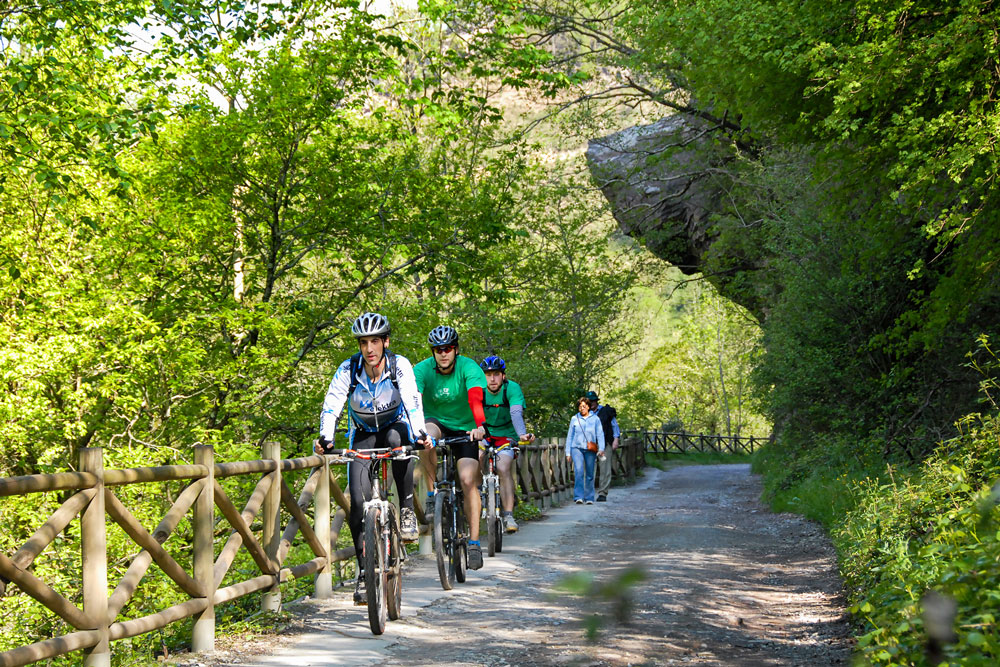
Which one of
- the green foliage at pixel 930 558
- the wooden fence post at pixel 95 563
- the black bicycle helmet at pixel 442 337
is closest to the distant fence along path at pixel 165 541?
the wooden fence post at pixel 95 563

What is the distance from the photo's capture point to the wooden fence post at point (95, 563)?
542 centimetres

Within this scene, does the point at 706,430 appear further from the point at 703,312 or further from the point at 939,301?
the point at 939,301

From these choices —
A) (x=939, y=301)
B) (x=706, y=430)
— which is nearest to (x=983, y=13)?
(x=939, y=301)

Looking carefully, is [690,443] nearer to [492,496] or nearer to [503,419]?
[503,419]

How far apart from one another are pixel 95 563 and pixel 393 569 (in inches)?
93.9

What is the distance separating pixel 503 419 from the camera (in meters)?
12.1

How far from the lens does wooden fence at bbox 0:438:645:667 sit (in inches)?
195

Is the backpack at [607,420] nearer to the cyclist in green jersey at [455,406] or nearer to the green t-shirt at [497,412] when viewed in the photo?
the green t-shirt at [497,412]

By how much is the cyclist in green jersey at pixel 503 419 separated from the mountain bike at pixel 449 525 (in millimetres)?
2191

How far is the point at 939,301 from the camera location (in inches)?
467

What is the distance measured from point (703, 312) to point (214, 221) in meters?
62.9

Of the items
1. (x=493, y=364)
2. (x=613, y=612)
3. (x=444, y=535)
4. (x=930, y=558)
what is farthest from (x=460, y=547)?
(x=613, y=612)

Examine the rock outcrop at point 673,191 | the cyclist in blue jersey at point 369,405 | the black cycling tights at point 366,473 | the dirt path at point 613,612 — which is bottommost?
the dirt path at point 613,612

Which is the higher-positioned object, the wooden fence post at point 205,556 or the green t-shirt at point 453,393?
the green t-shirt at point 453,393
